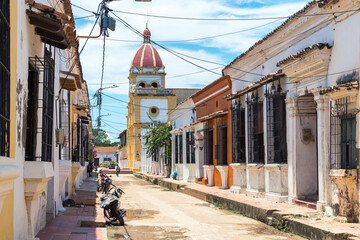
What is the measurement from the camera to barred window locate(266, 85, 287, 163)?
14713 millimetres

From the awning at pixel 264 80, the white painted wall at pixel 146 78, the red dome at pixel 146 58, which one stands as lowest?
the awning at pixel 264 80

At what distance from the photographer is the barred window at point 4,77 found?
545cm

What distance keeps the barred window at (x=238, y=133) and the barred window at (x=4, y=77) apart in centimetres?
1359

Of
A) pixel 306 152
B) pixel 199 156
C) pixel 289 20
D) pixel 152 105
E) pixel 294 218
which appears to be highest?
pixel 152 105

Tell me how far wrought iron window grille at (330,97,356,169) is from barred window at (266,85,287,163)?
3.39m

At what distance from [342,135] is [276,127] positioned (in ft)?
13.4

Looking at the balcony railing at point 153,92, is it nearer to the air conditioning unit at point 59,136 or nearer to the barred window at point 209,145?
the barred window at point 209,145

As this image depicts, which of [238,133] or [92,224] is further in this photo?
[238,133]

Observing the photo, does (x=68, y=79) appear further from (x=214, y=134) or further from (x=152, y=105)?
(x=152, y=105)

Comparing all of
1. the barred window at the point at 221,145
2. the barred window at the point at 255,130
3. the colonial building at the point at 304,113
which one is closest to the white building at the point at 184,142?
the barred window at the point at 221,145

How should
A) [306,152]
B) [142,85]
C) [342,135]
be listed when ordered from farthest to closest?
[142,85] → [306,152] → [342,135]

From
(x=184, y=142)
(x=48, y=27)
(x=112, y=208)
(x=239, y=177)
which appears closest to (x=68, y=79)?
(x=112, y=208)

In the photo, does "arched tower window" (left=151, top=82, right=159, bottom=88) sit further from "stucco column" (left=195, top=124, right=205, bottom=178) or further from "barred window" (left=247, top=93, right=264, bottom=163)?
"barred window" (left=247, top=93, right=264, bottom=163)

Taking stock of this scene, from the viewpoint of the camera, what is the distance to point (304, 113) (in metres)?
13.7
